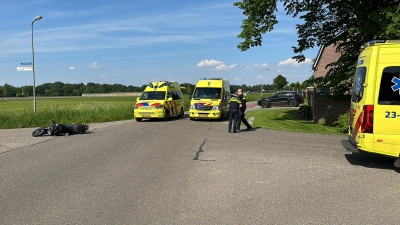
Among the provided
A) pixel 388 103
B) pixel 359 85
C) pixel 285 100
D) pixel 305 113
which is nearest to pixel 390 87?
pixel 388 103

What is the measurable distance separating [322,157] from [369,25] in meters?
8.18

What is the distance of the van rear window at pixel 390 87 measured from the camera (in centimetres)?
757

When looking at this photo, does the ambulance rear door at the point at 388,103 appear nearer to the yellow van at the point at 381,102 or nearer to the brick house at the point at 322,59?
the yellow van at the point at 381,102

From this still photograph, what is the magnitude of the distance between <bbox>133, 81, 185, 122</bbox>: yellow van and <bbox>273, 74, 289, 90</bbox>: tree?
205ft

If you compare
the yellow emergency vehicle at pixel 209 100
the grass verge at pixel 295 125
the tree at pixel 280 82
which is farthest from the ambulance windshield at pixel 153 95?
the tree at pixel 280 82

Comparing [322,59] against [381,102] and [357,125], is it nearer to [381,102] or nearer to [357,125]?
[357,125]

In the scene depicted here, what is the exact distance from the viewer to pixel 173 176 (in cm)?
739

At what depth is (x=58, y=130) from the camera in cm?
1522

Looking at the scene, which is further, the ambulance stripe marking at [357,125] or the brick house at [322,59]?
the brick house at [322,59]

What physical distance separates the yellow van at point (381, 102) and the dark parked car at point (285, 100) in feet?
110

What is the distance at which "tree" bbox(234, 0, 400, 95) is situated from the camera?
14281 millimetres

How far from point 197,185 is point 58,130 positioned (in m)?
10.3

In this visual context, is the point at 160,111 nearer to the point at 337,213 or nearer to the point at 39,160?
the point at 39,160

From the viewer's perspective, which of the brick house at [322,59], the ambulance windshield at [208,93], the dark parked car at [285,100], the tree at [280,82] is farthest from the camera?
the tree at [280,82]
